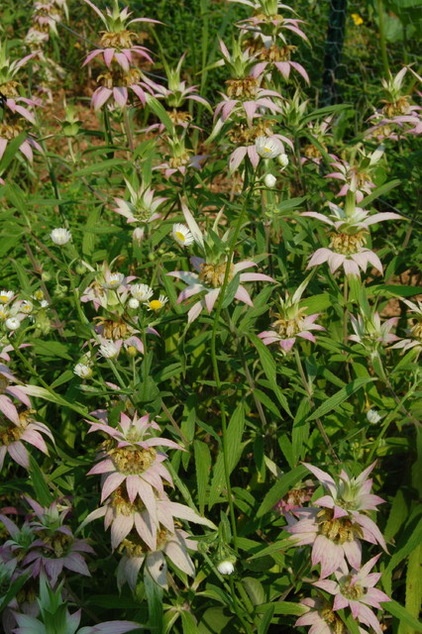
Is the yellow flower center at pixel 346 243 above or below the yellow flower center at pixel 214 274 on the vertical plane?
below

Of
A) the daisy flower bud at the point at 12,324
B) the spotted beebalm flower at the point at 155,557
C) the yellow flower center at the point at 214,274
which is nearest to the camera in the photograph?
the spotted beebalm flower at the point at 155,557

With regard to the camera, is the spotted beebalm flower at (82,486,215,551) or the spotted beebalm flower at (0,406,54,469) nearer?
the spotted beebalm flower at (82,486,215,551)

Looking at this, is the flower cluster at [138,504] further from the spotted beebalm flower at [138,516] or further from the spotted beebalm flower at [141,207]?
the spotted beebalm flower at [141,207]

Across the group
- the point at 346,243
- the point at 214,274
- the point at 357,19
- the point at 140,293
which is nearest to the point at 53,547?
the point at 140,293

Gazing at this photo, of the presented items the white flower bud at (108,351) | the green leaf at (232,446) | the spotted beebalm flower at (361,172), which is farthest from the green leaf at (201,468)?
the spotted beebalm flower at (361,172)

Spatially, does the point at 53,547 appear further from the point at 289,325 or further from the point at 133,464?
the point at 289,325

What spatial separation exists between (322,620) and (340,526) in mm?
253

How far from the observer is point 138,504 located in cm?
154

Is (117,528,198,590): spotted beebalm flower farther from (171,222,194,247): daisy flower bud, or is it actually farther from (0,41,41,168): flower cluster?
(0,41,41,168): flower cluster

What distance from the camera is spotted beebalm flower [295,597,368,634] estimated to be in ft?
5.44

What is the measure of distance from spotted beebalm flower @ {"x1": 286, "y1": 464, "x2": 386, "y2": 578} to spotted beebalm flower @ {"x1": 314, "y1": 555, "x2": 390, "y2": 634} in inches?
3.0

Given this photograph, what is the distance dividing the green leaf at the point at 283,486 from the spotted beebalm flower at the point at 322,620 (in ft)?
0.77

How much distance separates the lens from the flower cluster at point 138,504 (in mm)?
1494

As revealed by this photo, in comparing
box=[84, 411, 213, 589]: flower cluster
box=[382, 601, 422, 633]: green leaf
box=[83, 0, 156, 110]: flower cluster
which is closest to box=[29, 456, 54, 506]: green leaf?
box=[84, 411, 213, 589]: flower cluster
